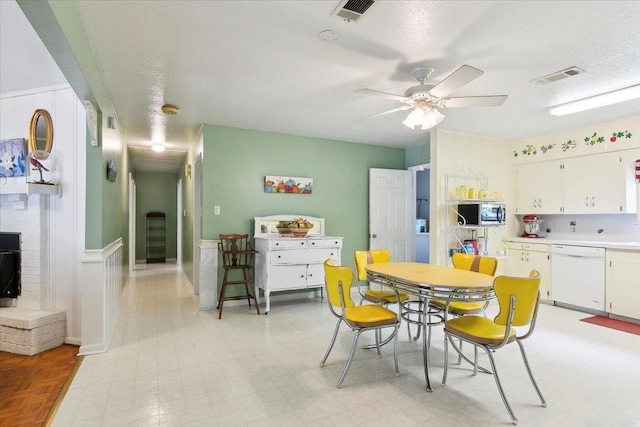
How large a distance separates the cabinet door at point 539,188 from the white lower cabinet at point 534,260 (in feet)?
1.89

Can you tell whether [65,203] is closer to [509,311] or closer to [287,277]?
[287,277]

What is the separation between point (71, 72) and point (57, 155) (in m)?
1.33

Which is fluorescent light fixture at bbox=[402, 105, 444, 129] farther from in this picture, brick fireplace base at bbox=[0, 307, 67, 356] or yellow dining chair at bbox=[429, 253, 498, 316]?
brick fireplace base at bbox=[0, 307, 67, 356]

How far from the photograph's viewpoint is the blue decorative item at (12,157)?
3.28 m

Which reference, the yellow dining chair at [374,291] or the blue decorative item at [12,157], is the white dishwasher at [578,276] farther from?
the blue decorative item at [12,157]

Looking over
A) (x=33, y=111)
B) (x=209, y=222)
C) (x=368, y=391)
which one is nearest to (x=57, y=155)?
(x=33, y=111)

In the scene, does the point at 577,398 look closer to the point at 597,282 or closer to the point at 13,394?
the point at 597,282

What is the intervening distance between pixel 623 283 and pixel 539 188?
1.66 meters

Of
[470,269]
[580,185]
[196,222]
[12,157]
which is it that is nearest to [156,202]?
[196,222]

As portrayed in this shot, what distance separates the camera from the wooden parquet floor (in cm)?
214

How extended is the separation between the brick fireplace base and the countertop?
577cm

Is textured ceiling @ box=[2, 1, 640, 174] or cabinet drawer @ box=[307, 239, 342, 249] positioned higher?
textured ceiling @ box=[2, 1, 640, 174]

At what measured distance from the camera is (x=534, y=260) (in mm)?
4914

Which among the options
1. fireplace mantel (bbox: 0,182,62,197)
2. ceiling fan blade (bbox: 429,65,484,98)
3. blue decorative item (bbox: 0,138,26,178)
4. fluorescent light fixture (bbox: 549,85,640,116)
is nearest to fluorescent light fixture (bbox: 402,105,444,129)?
ceiling fan blade (bbox: 429,65,484,98)
